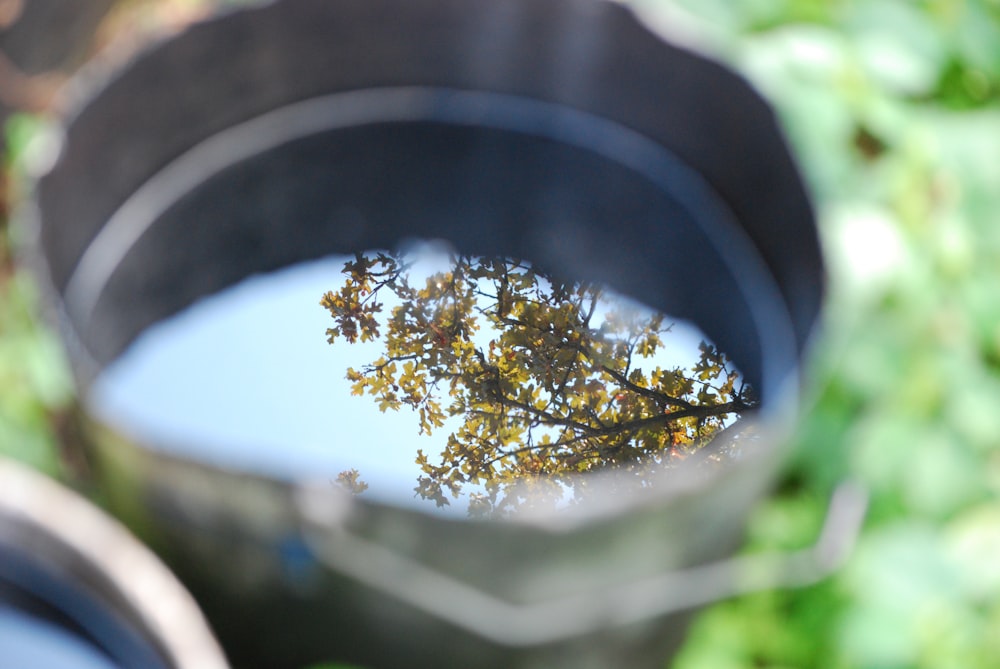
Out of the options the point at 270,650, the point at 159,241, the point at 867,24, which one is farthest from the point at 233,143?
the point at 867,24

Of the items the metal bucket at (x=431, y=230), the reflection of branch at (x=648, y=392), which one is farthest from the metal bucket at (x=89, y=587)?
the reflection of branch at (x=648, y=392)

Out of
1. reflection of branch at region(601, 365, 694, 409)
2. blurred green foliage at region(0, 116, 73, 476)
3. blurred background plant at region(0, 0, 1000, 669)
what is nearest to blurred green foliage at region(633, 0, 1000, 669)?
blurred background plant at region(0, 0, 1000, 669)

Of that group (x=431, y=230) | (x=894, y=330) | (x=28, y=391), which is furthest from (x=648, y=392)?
(x=28, y=391)

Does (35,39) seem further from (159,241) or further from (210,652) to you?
(210,652)

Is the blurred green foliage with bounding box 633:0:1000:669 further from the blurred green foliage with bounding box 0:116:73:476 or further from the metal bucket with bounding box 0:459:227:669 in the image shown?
the blurred green foliage with bounding box 0:116:73:476

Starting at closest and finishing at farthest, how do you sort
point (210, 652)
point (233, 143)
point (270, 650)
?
1. point (210, 652)
2. point (270, 650)
3. point (233, 143)

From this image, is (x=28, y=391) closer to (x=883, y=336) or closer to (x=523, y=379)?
(x=523, y=379)
